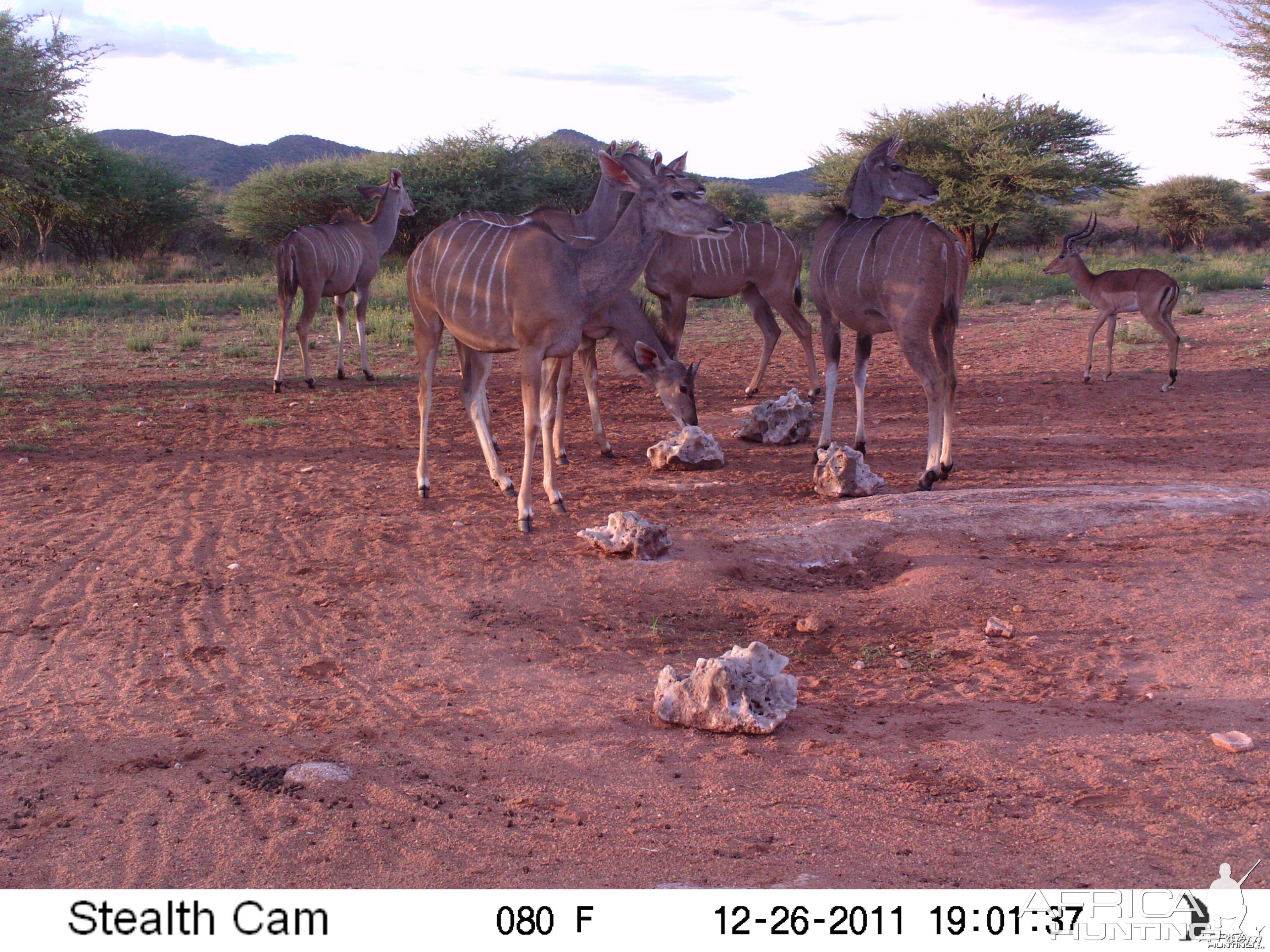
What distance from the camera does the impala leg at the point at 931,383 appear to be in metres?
7.81

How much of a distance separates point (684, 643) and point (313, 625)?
6.02ft

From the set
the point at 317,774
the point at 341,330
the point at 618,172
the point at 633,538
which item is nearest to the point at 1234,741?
the point at 633,538

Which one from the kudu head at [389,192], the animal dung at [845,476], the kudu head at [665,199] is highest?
the kudu head at [389,192]

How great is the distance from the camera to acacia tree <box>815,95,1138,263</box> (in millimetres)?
27422

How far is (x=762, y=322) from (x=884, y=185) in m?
2.64

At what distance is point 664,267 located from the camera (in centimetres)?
1143

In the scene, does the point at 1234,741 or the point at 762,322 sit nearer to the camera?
the point at 1234,741

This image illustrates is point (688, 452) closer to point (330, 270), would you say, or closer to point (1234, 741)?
point (1234, 741)

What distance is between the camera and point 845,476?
7.43 m

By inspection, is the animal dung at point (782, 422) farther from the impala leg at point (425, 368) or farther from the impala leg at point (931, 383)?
the impala leg at point (425, 368)

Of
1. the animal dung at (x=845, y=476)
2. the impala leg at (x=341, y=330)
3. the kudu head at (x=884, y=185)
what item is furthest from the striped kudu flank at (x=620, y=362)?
the impala leg at (x=341, y=330)

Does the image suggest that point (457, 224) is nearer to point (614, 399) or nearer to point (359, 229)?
point (614, 399)

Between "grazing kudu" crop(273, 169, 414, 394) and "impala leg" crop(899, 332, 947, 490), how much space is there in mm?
7092

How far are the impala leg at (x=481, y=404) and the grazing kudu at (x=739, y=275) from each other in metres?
3.85
